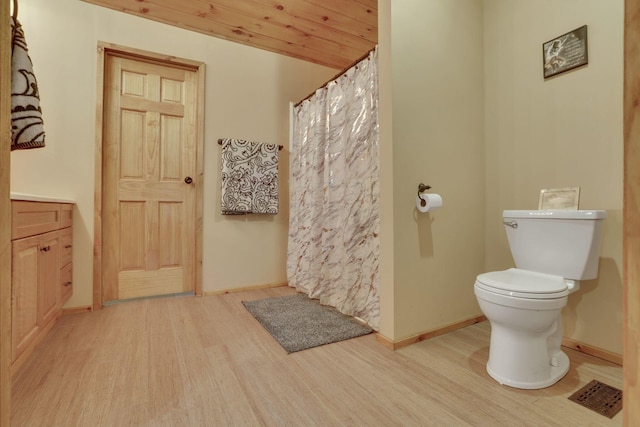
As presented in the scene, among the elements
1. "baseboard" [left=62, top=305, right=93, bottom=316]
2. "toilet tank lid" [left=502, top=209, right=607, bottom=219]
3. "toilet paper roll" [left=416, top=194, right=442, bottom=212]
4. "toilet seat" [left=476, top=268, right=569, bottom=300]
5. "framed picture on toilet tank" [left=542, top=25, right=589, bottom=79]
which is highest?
"framed picture on toilet tank" [left=542, top=25, right=589, bottom=79]

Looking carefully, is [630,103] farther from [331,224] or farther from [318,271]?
[318,271]

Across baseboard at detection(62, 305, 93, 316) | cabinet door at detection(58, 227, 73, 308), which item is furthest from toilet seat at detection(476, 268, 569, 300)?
baseboard at detection(62, 305, 93, 316)

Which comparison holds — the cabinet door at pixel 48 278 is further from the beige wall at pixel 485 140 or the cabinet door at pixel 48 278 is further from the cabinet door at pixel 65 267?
the beige wall at pixel 485 140

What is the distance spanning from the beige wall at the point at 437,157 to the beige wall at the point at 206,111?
4.98 feet

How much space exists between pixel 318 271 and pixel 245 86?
6.08 feet

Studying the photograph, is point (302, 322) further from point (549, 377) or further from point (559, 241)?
point (559, 241)

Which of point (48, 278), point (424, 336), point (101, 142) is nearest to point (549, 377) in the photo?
point (424, 336)

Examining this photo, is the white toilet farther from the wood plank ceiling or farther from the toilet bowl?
the wood plank ceiling

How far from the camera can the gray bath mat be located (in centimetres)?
169

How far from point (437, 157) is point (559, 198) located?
0.68m

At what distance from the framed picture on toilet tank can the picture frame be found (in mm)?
672

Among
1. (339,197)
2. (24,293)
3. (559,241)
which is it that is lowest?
(24,293)

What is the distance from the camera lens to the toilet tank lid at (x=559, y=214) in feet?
4.43

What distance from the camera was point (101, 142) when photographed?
222 cm
